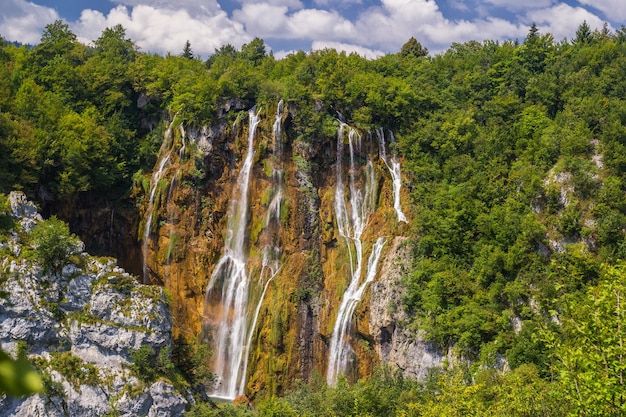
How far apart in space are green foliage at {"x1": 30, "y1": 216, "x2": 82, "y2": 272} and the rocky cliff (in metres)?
0.09

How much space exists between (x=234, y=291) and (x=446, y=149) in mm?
16637

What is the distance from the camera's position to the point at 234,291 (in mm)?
35250

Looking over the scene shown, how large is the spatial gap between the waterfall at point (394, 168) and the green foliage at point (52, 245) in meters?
19.6

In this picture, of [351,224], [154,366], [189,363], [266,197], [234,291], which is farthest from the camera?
[351,224]

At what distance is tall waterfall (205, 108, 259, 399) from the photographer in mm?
33281

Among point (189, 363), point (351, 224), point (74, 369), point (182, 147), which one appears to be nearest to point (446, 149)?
point (351, 224)

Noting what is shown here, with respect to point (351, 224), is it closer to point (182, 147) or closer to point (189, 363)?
point (182, 147)

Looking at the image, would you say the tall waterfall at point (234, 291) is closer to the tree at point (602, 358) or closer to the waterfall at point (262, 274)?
the waterfall at point (262, 274)

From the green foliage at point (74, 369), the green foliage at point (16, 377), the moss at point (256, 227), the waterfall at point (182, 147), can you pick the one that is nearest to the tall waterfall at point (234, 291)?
the moss at point (256, 227)

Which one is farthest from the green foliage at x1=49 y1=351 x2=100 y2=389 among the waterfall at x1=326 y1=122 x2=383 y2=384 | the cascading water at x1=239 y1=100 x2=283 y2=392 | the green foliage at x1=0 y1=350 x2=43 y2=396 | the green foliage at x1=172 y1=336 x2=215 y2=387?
the green foliage at x1=0 y1=350 x2=43 y2=396

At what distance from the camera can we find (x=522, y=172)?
33281mm

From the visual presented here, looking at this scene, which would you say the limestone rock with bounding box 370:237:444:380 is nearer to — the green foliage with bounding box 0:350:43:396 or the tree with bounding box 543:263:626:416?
the tree with bounding box 543:263:626:416

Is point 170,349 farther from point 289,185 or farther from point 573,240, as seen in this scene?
point 573,240

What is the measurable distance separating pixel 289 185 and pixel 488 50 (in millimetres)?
24201
